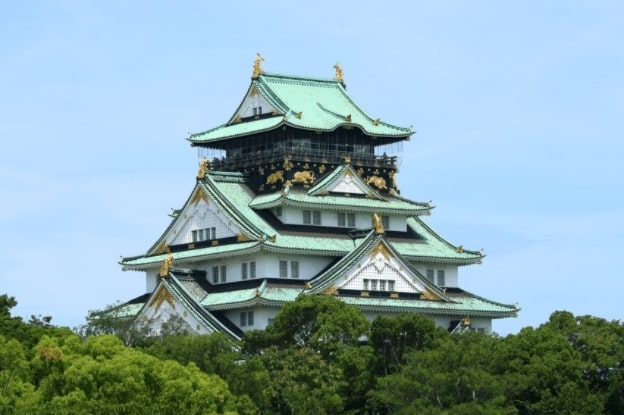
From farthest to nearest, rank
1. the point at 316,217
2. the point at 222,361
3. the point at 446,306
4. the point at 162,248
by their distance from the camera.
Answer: the point at 162,248, the point at 316,217, the point at 446,306, the point at 222,361

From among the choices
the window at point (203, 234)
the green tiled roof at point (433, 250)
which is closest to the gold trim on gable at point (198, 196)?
the window at point (203, 234)

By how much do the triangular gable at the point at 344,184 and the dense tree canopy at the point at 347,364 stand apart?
17188 mm

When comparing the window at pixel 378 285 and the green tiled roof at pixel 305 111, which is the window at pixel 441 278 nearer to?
the window at pixel 378 285

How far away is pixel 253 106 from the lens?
472 ft

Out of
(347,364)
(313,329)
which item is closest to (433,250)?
(313,329)

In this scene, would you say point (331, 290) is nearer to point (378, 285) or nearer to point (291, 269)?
point (291, 269)

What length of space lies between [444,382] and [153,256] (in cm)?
3562

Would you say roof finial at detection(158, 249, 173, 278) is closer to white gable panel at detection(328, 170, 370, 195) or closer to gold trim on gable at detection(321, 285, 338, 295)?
gold trim on gable at detection(321, 285, 338, 295)

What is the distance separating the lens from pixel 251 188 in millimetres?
140875

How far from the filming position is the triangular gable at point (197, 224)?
449 ft

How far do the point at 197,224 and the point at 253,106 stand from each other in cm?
1002

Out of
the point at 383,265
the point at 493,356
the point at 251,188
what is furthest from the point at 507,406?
the point at 251,188

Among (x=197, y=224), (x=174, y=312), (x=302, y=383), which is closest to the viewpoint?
(x=302, y=383)

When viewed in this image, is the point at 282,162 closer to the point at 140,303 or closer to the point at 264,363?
the point at 140,303
